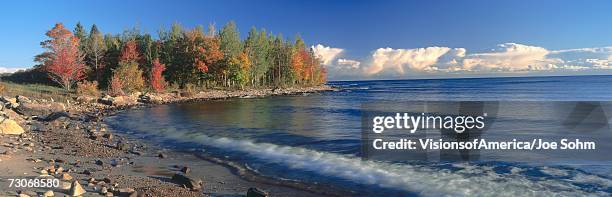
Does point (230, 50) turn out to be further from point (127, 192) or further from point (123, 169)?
point (127, 192)

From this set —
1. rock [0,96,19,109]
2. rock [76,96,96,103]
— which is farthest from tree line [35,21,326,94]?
rock [0,96,19,109]

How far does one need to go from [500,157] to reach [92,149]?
13.4 meters

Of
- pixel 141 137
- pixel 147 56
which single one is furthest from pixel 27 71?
pixel 141 137

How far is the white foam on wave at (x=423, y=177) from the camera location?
9477 millimetres

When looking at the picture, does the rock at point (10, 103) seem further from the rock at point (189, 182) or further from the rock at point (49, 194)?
the rock at point (49, 194)

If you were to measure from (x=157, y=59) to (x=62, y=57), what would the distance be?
46.2 ft

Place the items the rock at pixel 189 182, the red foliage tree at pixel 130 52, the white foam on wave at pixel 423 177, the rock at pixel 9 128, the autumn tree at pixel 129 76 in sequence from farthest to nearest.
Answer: the red foliage tree at pixel 130 52
the autumn tree at pixel 129 76
the rock at pixel 9 128
the white foam on wave at pixel 423 177
the rock at pixel 189 182

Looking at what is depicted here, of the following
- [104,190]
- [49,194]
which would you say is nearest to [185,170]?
[104,190]

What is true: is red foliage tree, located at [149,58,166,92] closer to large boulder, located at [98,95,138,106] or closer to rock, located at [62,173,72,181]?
large boulder, located at [98,95,138,106]

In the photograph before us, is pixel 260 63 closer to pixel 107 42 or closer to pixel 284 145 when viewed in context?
pixel 107 42

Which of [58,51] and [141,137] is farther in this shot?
[58,51]

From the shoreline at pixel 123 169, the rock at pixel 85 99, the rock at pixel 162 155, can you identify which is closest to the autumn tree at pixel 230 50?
the rock at pixel 85 99

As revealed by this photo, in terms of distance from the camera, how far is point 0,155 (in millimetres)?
11195

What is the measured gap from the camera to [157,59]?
202 feet
